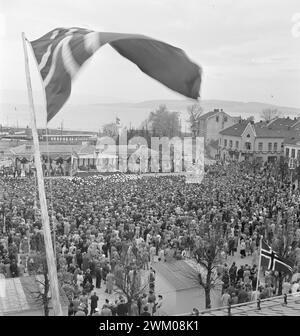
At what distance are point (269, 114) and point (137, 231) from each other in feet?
120

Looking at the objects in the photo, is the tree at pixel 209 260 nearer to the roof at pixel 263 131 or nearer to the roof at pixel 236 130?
the roof at pixel 236 130

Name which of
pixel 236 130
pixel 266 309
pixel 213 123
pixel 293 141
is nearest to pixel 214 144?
pixel 236 130

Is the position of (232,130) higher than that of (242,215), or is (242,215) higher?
(232,130)

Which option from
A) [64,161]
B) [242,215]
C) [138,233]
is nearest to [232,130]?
[64,161]

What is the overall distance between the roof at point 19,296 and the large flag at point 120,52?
5771 millimetres

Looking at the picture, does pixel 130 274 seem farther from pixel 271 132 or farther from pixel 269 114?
pixel 269 114

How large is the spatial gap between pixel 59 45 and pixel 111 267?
267 inches

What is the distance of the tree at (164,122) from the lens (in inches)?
1654

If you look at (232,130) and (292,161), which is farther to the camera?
(232,130)

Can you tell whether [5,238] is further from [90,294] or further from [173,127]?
[173,127]

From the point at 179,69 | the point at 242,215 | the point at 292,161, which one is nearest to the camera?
the point at 179,69

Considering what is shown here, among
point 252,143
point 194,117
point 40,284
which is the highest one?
point 194,117

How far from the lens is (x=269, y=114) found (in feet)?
161

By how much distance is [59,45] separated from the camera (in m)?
6.14
